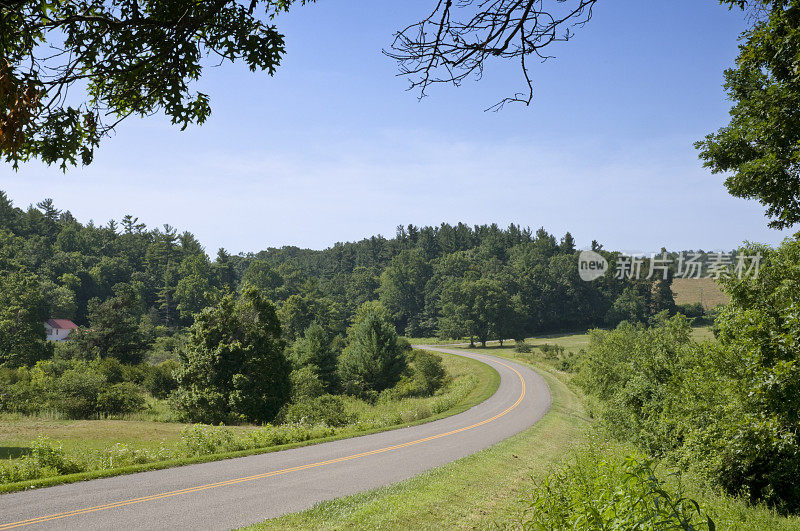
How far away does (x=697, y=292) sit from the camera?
127438 millimetres

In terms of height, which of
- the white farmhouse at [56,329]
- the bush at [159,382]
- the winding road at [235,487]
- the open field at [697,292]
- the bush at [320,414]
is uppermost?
the open field at [697,292]

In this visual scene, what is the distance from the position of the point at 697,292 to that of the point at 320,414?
434 feet

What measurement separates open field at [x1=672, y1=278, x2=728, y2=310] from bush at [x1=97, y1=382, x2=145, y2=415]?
120 m

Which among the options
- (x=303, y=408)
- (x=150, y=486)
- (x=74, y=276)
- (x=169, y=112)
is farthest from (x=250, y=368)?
(x=74, y=276)

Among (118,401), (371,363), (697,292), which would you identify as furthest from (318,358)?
(697,292)

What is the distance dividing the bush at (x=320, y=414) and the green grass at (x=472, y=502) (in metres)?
11.9

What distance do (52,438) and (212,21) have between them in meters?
26.1

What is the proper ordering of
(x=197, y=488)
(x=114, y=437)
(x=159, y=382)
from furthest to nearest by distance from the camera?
1. (x=159, y=382)
2. (x=114, y=437)
3. (x=197, y=488)

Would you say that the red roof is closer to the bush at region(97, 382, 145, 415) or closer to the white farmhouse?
the white farmhouse

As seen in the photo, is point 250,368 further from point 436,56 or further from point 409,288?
point 409,288

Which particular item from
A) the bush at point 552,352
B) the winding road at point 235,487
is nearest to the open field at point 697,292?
the bush at point 552,352

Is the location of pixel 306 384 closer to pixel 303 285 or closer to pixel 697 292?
pixel 303 285

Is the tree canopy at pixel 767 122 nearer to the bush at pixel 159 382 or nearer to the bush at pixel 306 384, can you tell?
the bush at pixel 306 384

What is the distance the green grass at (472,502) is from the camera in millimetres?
9141
